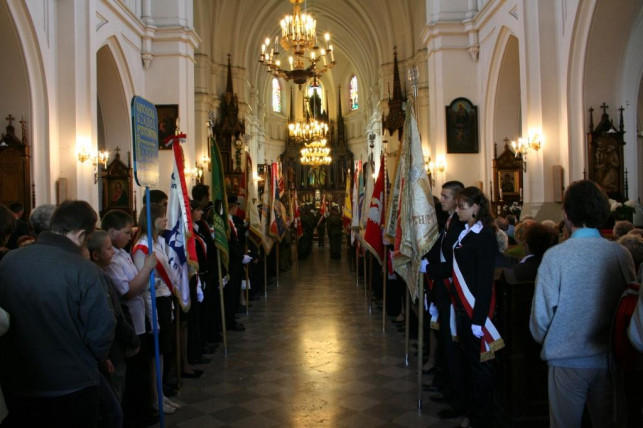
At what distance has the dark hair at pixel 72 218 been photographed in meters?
2.88

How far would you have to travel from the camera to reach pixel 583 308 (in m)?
2.96

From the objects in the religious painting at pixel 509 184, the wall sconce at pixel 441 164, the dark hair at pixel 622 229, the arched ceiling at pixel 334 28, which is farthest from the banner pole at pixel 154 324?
the arched ceiling at pixel 334 28

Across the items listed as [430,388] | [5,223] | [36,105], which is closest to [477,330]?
[430,388]

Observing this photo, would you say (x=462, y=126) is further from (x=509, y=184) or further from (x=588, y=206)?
(x=588, y=206)

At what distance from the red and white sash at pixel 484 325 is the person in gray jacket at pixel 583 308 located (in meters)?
1.04

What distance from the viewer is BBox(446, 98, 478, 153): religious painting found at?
53.7 ft

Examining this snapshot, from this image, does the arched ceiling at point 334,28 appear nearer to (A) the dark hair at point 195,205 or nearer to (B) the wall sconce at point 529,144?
(B) the wall sconce at point 529,144

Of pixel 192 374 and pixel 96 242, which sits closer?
pixel 96 242

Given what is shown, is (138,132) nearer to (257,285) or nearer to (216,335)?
(216,335)

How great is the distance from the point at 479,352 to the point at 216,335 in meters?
4.49

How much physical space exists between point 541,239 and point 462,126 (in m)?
12.5

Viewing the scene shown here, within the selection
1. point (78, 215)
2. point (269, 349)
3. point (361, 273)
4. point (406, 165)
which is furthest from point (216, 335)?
point (361, 273)

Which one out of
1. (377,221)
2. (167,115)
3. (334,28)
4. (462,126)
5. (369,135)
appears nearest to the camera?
(377,221)

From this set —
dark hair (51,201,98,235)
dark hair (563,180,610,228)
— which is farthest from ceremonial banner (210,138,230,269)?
dark hair (563,180,610,228)
